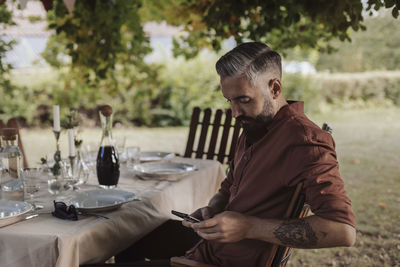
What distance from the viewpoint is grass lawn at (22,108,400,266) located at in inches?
141

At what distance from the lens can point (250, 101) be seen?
4.94 ft

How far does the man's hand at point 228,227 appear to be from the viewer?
1371 millimetres

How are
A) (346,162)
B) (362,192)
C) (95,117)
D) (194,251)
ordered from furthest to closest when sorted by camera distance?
(95,117) → (346,162) → (362,192) → (194,251)

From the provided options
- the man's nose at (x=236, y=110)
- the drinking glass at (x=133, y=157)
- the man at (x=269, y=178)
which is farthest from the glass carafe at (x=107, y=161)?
the man's nose at (x=236, y=110)

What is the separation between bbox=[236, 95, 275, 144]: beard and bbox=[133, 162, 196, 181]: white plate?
0.98m

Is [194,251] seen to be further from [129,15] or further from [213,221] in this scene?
[129,15]

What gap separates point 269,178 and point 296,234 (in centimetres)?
21

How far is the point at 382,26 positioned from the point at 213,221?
20145 millimetres

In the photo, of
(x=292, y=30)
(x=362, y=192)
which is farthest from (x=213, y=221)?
(x=362, y=192)

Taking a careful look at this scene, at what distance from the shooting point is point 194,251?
1.75 metres

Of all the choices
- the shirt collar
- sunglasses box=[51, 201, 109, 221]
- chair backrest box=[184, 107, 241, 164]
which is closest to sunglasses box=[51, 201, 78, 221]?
sunglasses box=[51, 201, 109, 221]

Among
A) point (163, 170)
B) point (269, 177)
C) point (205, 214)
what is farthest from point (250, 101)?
point (163, 170)

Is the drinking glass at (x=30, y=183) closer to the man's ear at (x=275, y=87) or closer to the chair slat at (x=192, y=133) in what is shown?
the man's ear at (x=275, y=87)

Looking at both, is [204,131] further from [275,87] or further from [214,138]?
[275,87]
